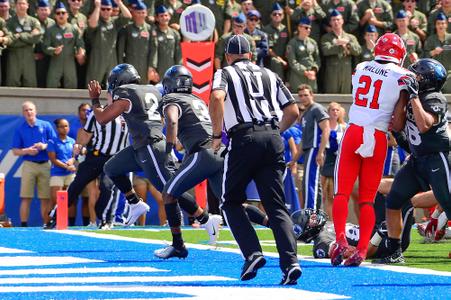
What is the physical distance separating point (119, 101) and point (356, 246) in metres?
2.72

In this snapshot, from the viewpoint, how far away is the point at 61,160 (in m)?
16.0

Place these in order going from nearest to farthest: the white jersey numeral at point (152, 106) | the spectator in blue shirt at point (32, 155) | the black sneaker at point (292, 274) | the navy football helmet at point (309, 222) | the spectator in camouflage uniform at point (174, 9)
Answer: the black sneaker at point (292, 274)
the navy football helmet at point (309, 222)
the white jersey numeral at point (152, 106)
the spectator in blue shirt at point (32, 155)
the spectator in camouflage uniform at point (174, 9)

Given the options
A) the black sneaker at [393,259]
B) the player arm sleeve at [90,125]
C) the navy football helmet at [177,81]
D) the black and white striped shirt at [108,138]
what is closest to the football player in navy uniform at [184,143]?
the navy football helmet at [177,81]

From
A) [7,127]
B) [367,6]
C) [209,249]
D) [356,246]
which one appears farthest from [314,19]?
[356,246]

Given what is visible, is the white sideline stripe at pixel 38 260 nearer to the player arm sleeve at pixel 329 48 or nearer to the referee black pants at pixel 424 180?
the referee black pants at pixel 424 180

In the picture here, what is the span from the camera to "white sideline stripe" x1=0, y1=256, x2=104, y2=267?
9.51 m

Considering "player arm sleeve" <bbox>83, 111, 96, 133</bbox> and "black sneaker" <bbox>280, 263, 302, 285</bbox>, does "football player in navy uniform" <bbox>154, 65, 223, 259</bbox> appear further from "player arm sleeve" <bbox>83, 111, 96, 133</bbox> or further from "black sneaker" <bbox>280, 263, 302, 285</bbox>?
Result: "player arm sleeve" <bbox>83, 111, 96, 133</bbox>

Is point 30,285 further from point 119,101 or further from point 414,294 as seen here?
point 119,101

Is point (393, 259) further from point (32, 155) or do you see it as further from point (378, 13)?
point (378, 13)

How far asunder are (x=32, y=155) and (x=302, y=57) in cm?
469

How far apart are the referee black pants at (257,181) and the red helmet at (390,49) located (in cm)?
159

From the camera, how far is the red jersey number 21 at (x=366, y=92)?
899 centimetres

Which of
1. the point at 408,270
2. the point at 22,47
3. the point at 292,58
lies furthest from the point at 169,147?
the point at 292,58

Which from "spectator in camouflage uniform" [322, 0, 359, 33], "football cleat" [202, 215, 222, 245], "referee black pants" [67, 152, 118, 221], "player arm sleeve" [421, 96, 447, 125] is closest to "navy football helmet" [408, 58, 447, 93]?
"player arm sleeve" [421, 96, 447, 125]
